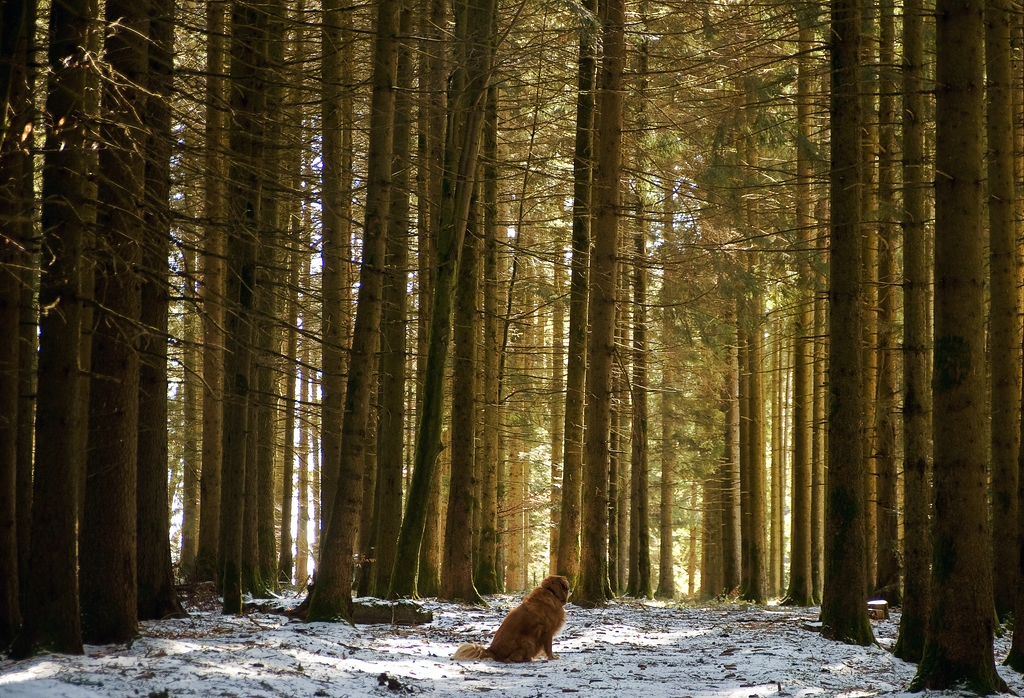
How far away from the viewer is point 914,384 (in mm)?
10531

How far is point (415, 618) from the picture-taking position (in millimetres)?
11266

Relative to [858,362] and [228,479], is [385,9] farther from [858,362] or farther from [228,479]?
[858,362]

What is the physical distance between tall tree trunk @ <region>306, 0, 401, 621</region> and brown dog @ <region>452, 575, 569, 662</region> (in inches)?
75.0

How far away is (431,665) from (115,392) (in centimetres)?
398

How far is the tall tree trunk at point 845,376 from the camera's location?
33.0 ft

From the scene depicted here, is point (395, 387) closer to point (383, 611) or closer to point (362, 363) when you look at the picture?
point (362, 363)

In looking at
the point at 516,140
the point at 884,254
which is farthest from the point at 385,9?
the point at 884,254

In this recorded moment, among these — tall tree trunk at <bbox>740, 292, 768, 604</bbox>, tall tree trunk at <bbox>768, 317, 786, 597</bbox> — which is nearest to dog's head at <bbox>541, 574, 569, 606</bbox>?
tall tree trunk at <bbox>740, 292, 768, 604</bbox>

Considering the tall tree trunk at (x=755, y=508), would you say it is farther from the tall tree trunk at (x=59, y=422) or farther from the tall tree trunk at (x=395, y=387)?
the tall tree trunk at (x=59, y=422)

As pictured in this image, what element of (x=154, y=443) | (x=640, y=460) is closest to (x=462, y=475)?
(x=154, y=443)

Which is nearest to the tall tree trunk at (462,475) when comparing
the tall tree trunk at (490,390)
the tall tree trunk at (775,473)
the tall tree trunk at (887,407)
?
the tall tree trunk at (490,390)

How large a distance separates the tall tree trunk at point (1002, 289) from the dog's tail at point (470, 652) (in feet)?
24.2

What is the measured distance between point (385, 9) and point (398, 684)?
8076 millimetres

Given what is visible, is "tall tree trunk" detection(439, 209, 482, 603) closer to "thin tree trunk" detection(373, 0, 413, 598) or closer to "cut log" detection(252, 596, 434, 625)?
"thin tree trunk" detection(373, 0, 413, 598)
